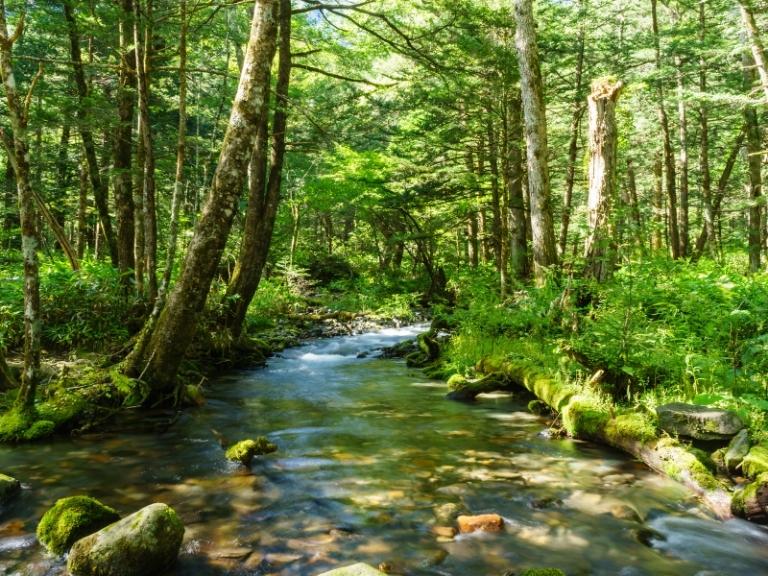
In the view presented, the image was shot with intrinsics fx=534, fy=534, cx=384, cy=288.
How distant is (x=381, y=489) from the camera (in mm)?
5043

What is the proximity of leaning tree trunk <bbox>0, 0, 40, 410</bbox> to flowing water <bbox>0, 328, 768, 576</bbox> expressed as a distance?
3.49 feet

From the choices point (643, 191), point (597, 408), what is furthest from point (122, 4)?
point (643, 191)

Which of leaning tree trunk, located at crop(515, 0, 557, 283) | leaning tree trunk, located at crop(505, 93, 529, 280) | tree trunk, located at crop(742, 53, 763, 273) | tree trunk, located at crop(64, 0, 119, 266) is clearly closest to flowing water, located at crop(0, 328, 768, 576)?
leaning tree trunk, located at crop(515, 0, 557, 283)

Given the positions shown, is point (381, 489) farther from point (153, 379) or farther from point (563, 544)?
point (153, 379)

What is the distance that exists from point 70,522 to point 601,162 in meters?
7.94

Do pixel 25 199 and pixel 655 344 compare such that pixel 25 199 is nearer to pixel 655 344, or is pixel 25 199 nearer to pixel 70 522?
pixel 70 522

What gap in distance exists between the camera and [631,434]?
18.5ft

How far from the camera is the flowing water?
3795mm

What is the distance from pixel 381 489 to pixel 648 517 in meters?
2.30

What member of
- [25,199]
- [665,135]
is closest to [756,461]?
[25,199]

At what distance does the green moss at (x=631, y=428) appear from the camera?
5480 millimetres

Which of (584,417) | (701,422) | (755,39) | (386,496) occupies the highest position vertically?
(755,39)

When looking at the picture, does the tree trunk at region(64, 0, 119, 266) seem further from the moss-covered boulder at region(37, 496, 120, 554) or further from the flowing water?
the moss-covered boulder at region(37, 496, 120, 554)

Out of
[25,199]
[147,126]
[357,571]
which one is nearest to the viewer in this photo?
A: [357,571]
